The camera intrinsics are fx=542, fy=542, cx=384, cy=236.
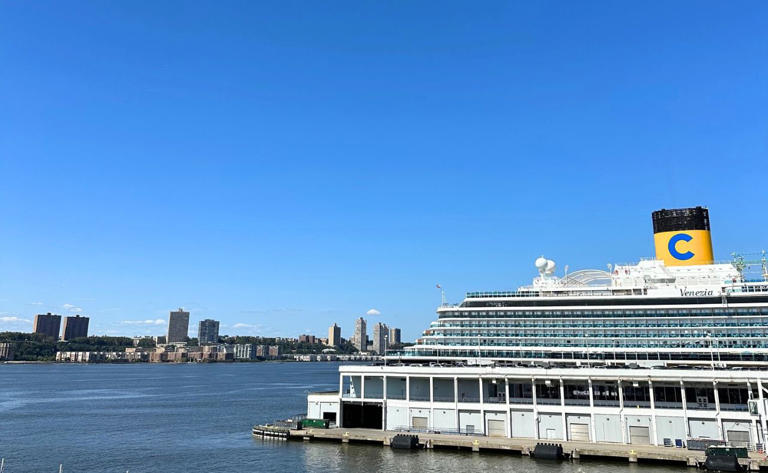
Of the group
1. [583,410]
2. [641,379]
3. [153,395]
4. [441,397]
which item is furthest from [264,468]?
[153,395]

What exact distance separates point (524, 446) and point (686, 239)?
33660 millimetres

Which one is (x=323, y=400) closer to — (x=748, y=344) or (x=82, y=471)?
(x=82, y=471)

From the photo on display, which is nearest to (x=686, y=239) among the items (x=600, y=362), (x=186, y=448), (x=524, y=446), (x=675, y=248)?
(x=675, y=248)

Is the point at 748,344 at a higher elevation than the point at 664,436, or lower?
higher

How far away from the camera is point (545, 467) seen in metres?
48.2

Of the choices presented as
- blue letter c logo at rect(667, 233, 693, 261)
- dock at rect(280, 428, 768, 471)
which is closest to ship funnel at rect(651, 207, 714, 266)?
blue letter c logo at rect(667, 233, 693, 261)

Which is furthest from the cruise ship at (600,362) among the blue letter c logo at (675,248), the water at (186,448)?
the water at (186,448)

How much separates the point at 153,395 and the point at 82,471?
8920 cm

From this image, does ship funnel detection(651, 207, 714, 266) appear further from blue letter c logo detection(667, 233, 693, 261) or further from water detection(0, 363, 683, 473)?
water detection(0, 363, 683, 473)

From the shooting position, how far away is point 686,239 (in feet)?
217

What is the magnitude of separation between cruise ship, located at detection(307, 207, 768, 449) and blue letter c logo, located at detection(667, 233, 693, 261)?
0.12 metres

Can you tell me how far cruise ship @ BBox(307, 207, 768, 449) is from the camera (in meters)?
51.9

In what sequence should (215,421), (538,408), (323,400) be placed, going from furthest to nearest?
(215,421) → (323,400) → (538,408)

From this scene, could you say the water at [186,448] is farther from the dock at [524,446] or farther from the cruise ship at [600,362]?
the cruise ship at [600,362]
